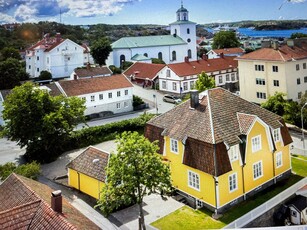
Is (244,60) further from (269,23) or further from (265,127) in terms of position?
(265,127)

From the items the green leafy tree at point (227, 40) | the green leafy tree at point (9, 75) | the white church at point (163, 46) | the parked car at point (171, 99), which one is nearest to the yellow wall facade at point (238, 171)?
the parked car at point (171, 99)

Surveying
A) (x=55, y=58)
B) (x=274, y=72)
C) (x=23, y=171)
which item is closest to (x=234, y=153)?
(x=23, y=171)

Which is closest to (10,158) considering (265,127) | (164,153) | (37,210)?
(164,153)

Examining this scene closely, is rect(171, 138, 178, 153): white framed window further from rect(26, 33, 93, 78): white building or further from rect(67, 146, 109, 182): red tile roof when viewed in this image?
rect(26, 33, 93, 78): white building

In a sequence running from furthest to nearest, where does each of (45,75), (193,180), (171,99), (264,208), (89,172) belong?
(45,75)
(171,99)
(89,172)
(193,180)
(264,208)

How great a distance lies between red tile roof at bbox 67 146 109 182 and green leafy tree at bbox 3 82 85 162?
450 centimetres

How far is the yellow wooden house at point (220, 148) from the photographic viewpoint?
1666 centimetres

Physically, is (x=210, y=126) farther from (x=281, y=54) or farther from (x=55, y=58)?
(x=55, y=58)

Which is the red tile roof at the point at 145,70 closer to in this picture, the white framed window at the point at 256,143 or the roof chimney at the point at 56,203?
the white framed window at the point at 256,143

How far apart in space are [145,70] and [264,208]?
35.1 m

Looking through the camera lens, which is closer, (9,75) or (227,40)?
(9,75)

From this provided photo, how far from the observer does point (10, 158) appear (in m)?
24.9

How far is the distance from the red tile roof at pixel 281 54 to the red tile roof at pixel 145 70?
43.8 feet

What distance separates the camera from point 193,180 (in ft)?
57.7
